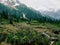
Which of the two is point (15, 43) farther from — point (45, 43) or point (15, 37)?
point (45, 43)

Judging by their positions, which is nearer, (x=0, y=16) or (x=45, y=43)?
(x=45, y=43)

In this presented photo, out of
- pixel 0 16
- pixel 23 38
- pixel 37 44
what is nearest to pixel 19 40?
pixel 23 38

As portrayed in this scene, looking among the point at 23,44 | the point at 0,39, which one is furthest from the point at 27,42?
the point at 0,39

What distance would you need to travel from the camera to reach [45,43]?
83.5 metres

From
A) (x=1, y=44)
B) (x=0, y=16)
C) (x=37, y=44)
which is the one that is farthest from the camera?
(x=0, y=16)

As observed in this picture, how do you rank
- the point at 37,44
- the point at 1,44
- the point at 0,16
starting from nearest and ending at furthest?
the point at 37,44, the point at 1,44, the point at 0,16

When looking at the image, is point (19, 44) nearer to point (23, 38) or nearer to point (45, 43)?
point (23, 38)

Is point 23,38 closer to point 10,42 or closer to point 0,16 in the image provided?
point 10,42

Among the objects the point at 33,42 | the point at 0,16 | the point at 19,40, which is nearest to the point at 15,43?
the point at 19,40

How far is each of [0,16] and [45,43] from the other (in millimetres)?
81999

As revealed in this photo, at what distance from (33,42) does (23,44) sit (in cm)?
386

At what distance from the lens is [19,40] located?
85.6 meters

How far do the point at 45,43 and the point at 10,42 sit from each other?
1407 cm

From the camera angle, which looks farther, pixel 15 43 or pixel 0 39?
pixel 0 39
